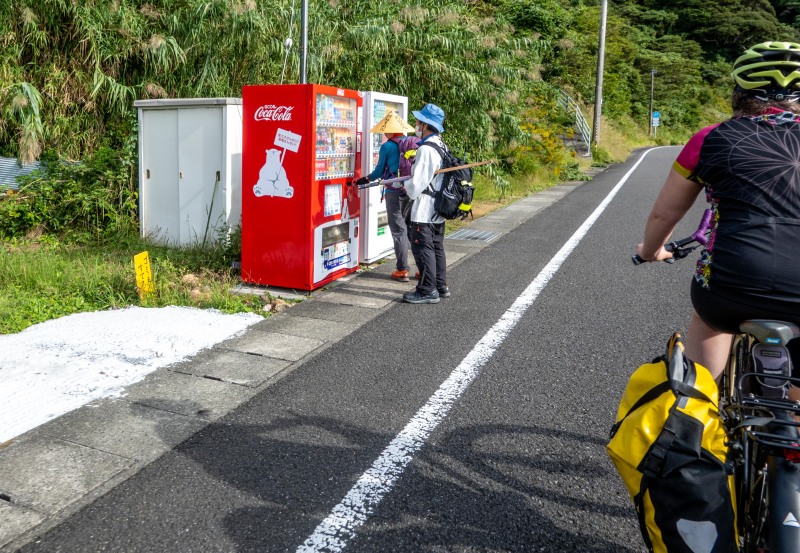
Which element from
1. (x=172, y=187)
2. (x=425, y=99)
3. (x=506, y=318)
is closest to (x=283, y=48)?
(x=172, y=187)

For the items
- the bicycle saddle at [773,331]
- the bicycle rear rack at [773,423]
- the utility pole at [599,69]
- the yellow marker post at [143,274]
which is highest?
the utility pole at [599,69]

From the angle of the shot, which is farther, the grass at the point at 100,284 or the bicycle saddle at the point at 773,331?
the grass at the point at 100,284

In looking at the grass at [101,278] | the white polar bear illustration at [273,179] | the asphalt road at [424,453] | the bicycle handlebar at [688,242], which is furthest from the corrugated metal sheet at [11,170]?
the bicycle handlebar at [688,242]

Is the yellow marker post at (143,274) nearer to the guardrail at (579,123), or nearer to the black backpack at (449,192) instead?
the black backpack at (449,192)

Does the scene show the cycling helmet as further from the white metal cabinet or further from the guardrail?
the guardrail

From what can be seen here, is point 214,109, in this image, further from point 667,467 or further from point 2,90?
point 667,467

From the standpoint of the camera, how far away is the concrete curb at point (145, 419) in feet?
10.4

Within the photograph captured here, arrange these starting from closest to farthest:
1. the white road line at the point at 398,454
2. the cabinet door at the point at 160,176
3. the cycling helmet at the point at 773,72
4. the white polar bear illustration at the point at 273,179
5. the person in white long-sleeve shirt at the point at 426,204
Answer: the cycling helmet at the point at 773,72 < the white road line at the point at 398,454 < the person in white long-sleeve shirt at the point at 426,204 < the white polar bear illustration at the point at 273,179 < the cabinet door at the point at 160,176

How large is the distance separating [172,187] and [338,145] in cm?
247

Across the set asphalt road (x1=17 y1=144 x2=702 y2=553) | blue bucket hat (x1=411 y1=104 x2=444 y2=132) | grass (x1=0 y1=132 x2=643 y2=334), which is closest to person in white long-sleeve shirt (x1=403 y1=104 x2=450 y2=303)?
blue bucket hat (x1=411 y1=104 x2=444 y2=132)

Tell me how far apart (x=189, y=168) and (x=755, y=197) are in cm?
713

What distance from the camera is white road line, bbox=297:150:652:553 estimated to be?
9.58 feet

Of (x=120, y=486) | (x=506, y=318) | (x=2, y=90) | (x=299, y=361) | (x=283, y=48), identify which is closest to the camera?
(x=120, y=486)

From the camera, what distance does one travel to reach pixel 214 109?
26.1 ft
